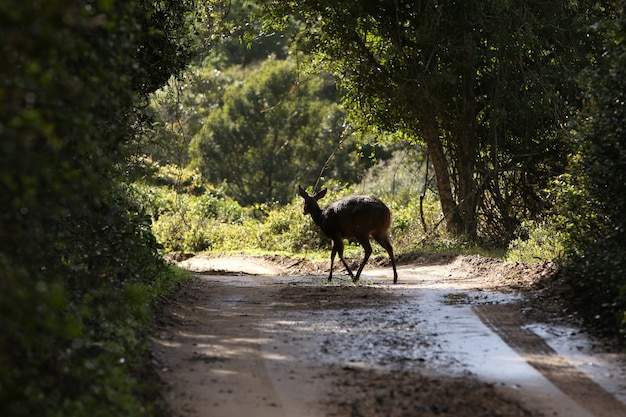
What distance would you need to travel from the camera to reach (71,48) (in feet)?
20.5

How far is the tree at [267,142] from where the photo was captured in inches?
1988

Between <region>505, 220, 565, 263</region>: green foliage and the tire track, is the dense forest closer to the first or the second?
<region>505, 220, 565, 263</region>: green foliage

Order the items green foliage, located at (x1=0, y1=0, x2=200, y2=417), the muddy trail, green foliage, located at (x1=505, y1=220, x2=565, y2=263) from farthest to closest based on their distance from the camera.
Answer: green foliage, located at (x1=505, y1=220, x2=565, y2=263)
the muddy trail
green foliage, located at (x1=0, y1=0, x2=200, y2=417)

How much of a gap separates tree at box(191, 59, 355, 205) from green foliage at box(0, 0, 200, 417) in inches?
1554

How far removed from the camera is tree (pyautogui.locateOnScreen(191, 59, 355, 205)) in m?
50.5

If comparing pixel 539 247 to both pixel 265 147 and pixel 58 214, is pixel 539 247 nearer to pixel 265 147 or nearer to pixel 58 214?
pixel 58 214

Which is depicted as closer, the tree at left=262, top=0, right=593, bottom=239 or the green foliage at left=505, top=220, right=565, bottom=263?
the green foliage at left=505, top=220, right=565, bottom=263

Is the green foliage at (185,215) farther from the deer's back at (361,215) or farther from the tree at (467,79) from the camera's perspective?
the deer's back at (361,215)

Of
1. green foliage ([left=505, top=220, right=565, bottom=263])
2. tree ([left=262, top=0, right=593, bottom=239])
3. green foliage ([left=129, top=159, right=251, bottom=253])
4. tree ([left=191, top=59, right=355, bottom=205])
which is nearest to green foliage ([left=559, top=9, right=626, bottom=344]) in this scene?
green foliage ([left=505, top=220, right=565, bottom=263])

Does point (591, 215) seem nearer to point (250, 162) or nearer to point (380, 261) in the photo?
point (380, 261)

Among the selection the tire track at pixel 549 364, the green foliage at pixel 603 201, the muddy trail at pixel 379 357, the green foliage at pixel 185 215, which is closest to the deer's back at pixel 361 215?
the muddy trail at pixel 379 357

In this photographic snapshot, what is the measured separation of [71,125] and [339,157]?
45.3m

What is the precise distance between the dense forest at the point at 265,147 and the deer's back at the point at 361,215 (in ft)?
9.66

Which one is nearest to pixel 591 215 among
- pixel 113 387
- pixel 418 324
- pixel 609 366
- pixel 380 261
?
pixel 418 324
